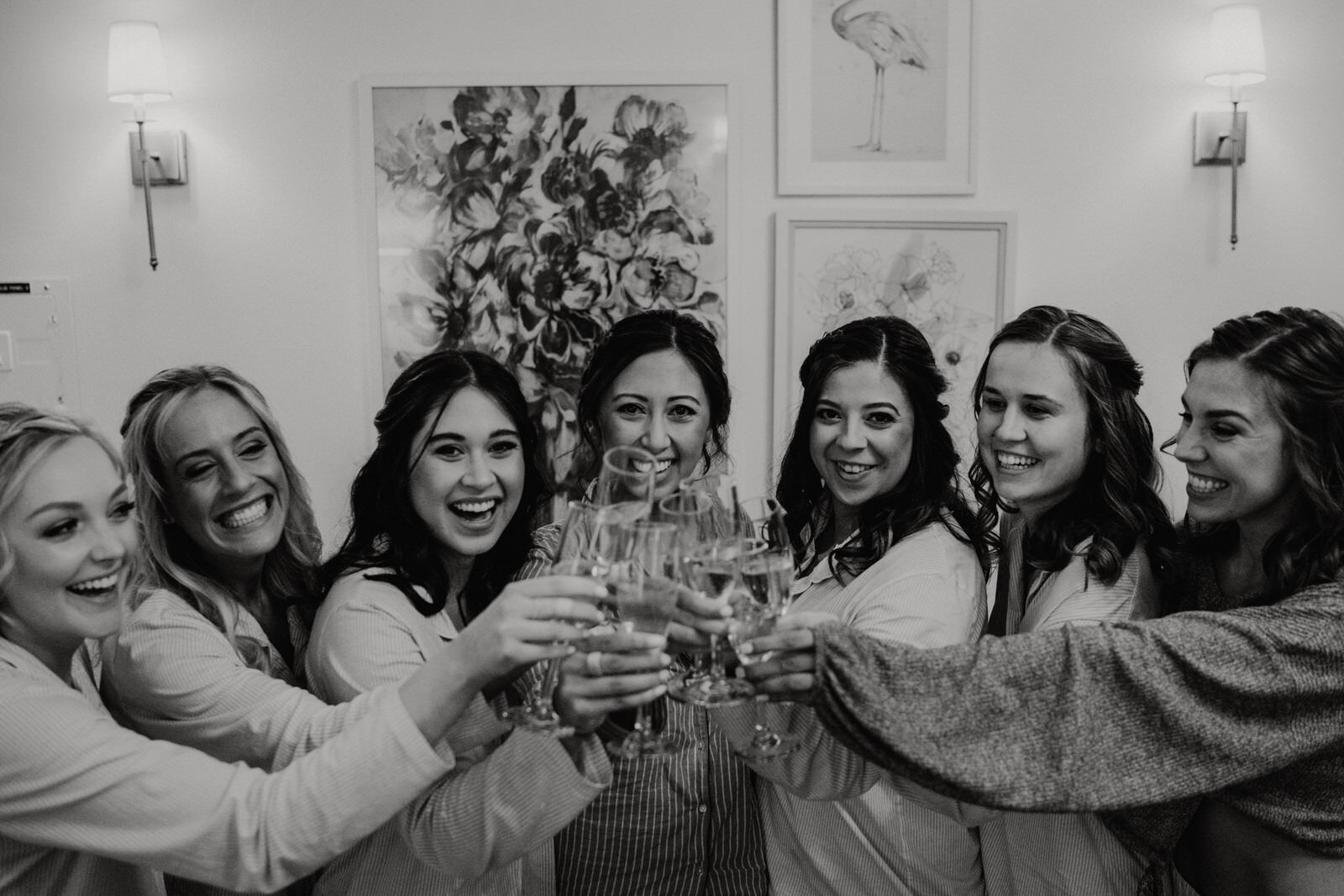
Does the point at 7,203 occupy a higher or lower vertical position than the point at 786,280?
higher

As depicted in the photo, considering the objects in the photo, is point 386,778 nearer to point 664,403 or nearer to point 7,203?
point 664,403

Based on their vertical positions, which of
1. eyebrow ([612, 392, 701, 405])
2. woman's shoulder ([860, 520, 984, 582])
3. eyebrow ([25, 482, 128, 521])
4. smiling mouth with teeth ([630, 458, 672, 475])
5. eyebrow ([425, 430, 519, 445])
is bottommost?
woman's shoulder ([860, 520, 984, 582])

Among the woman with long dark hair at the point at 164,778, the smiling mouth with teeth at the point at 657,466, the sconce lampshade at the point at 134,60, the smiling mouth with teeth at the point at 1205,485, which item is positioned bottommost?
the woman with long dark hair at the point at 164,778

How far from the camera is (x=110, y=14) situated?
3.25 meters

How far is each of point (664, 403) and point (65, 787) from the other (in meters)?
1.25

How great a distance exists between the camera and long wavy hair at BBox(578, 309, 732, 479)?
87.4 inches

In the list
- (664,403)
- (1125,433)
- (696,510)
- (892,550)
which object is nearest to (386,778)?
(696,510)

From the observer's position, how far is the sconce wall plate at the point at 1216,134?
322 centimetres

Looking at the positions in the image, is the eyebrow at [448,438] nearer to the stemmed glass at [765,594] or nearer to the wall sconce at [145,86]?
the stemmed glass at [765,594]

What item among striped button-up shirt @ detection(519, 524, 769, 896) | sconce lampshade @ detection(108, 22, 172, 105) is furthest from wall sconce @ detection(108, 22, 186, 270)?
striped button-up shirt @ detection(519, 524, 769, 896)

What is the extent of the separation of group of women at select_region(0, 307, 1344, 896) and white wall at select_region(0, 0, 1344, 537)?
135 centimetres

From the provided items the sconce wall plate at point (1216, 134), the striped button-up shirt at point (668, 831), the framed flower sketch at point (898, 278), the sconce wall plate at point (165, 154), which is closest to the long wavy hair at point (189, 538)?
the striped button-up shirt at point (668, 831)

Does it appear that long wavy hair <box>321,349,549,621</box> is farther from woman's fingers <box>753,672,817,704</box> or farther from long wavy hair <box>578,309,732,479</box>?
woman's fingers <box>753,672,817,704</box>

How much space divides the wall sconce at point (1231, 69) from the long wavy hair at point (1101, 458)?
1.65 metres
